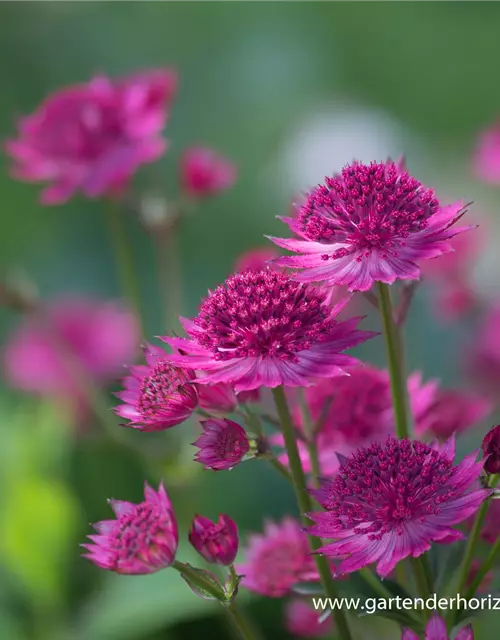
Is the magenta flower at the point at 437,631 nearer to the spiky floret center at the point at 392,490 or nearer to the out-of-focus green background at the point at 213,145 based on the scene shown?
the spiky floret center at the point at 392,490

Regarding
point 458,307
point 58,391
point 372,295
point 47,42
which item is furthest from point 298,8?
point 372,295

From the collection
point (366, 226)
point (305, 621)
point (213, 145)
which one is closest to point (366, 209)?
point (366, 226)

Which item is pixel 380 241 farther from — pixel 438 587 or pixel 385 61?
pixel 385 61

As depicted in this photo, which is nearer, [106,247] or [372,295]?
[372,295]

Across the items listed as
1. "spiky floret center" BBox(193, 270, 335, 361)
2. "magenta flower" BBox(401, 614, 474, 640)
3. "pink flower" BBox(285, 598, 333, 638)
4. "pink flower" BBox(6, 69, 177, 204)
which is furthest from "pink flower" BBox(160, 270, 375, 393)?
"pink flower" BBox(6, 69, 177, 204)

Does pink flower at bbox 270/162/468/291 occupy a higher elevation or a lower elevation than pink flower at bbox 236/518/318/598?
higher

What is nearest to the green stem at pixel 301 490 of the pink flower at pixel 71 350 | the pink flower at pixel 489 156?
the pink flower at pixel 489 156

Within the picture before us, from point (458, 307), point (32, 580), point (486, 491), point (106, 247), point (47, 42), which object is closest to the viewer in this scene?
point (486, 491)

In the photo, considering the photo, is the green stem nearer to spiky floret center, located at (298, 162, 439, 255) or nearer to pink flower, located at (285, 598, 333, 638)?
spiky floret center, located at (298, 162, 439, 255)
